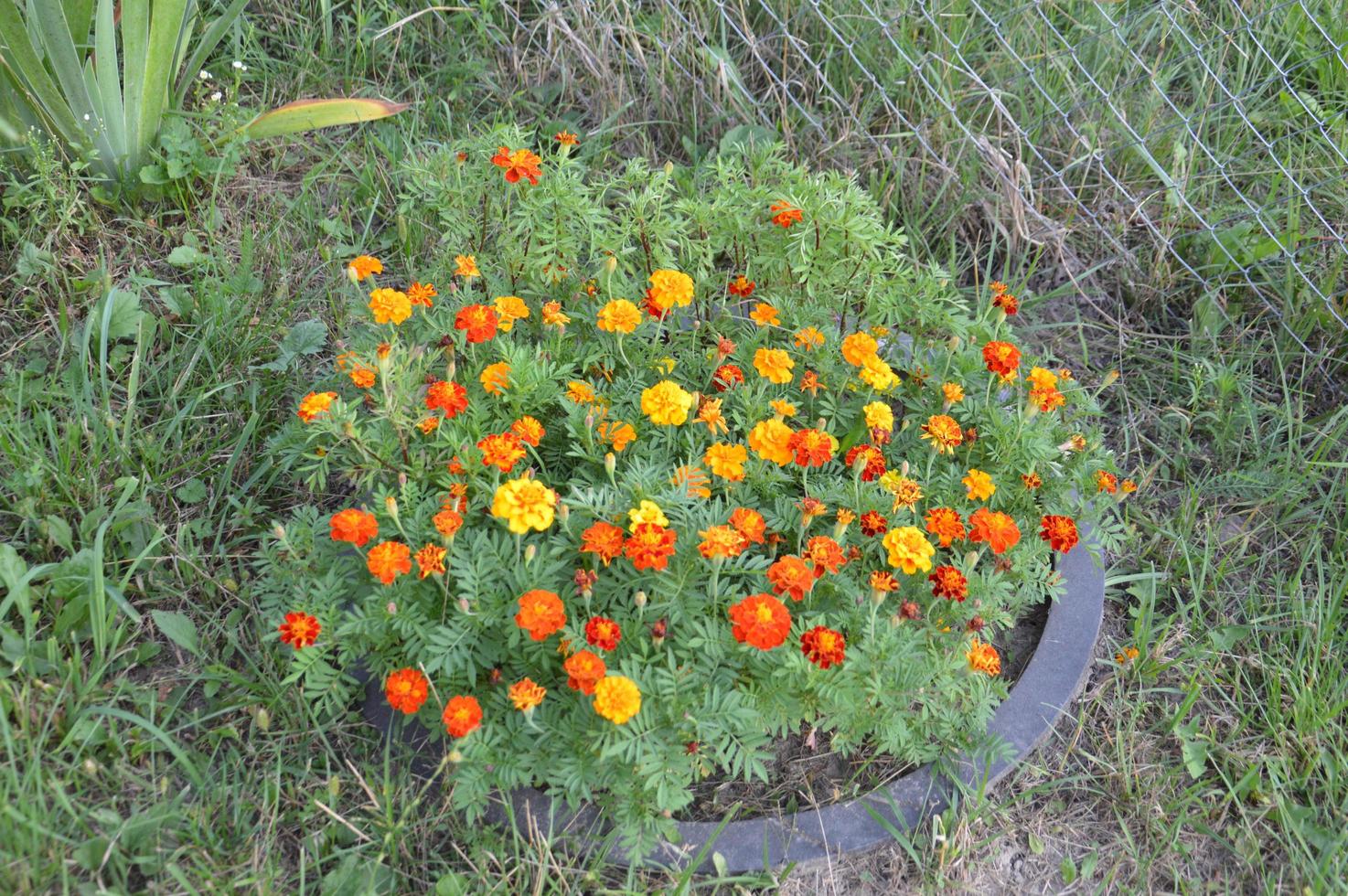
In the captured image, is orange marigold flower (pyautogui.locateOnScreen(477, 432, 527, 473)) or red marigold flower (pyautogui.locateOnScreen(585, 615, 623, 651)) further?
orange marigold flower (pyautogui.locateOnScreen(477, 432, 527, 473))

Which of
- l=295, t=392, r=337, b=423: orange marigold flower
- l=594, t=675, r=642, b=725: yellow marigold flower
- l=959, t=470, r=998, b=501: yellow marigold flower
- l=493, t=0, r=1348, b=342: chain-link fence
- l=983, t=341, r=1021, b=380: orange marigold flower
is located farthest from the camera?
l=493, t=0, r=1348, b=342: chain-link fence

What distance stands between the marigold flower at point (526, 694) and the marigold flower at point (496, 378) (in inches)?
22.3

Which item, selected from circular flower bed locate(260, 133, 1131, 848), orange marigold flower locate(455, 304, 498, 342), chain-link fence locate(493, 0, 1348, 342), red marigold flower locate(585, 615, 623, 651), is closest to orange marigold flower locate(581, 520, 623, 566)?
circular flower bed locate(260, 133, 1131, 848)

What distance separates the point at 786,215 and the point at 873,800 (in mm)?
1048

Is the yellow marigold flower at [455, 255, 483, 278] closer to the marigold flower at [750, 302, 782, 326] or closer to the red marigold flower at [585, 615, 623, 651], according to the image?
the marigold flower at [750, 302, 782, 326]

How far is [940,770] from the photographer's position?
5.86 feet

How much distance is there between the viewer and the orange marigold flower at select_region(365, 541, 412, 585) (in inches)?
61.2

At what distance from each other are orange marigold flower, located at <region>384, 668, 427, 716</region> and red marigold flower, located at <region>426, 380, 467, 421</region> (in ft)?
1.39

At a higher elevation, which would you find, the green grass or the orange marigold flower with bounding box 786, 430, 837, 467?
the orange marigold flower with bounding box 786, 430, 837, 467

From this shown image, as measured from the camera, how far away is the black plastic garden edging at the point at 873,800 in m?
1.67

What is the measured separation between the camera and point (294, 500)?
2.19 meters

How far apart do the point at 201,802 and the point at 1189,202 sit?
9.06ft

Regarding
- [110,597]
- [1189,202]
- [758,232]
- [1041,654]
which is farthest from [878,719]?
[1189,202]

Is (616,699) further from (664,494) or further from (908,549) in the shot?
(908,549)
